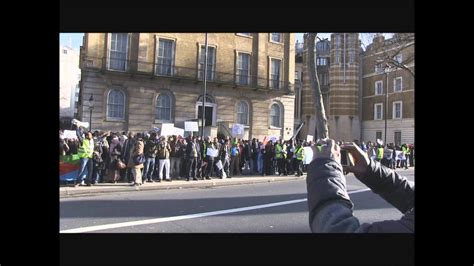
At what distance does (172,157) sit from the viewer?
574 inches

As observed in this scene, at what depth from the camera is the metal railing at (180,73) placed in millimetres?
12863

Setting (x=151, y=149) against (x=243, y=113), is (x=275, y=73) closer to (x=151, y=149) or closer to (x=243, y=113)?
(x=243, y=113)

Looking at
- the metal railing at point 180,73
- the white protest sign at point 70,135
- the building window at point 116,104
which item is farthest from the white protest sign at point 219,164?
the white protest sign at point 70,135

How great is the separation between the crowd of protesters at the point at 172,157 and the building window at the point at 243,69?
7.89 ft

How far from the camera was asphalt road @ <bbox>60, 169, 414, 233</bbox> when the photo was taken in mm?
7129

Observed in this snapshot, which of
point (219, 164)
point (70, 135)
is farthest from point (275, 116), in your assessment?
point (70, 135)

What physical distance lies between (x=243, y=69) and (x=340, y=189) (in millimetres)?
12561
